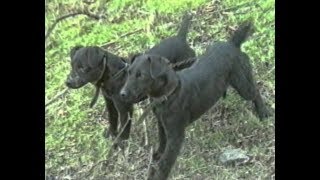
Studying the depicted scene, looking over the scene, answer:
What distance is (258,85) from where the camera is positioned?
18.4 ft

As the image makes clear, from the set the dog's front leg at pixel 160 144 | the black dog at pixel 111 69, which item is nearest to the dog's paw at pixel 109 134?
the black dog at pixel 111 69

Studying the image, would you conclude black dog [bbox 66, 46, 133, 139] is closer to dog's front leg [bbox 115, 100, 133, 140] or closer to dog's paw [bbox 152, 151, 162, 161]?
dog's front leg [bbox 115, 100, 133, 140]

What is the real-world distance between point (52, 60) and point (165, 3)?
1078 millimetres

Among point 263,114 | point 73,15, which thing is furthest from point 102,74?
point 73,15

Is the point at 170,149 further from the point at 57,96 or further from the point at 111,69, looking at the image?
the point at 57,96

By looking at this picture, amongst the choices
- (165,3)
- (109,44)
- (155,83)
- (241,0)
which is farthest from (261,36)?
(155,83)

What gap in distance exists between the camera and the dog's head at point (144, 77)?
444 cm

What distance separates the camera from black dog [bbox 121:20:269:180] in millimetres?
4461

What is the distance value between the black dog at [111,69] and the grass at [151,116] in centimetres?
23

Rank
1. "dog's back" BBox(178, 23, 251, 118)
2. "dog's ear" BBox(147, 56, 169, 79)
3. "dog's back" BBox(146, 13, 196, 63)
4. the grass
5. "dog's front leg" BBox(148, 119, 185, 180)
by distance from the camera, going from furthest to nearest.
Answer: "dog's back" BBox(146, 13, 196, 63), the grass, "dog's back" BBox(178, 23, 251, 118), "dog's front leg" BBox(148, 119, 185, 180), "dog's ear" BBox(147, 56, 169, 79)

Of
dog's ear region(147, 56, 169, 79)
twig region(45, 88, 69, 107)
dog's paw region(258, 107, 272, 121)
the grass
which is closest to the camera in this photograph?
dog's ear region(147, 56, 169, 79)

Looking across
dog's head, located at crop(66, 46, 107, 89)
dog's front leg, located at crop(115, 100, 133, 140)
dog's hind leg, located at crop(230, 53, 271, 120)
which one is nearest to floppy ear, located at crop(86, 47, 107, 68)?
dog's head, located at crop(66, 46, 107, 89)

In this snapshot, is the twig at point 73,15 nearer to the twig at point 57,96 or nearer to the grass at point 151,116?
the grass at point 151,116
